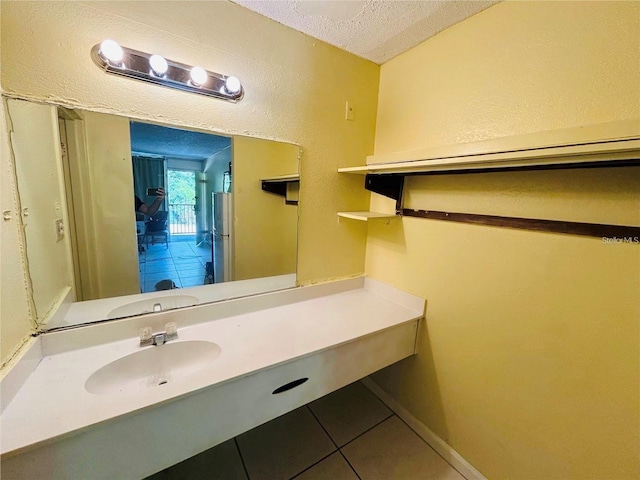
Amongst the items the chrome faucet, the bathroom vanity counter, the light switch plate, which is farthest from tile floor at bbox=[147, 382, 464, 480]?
the light switch plate

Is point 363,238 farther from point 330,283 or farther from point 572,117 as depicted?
point 572,117

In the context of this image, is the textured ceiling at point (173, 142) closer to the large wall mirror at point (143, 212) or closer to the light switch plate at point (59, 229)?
the large wall mirror at point (143, 212)

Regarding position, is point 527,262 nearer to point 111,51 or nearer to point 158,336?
point 158,336

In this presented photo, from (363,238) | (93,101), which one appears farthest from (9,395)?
(363,238)

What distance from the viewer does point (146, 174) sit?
109 cm

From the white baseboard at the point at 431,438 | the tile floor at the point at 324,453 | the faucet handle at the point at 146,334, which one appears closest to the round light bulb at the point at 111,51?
the faucet handle at the point at 146,334

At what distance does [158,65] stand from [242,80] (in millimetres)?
345

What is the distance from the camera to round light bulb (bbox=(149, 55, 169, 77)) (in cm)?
99

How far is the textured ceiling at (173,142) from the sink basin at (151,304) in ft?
2.15

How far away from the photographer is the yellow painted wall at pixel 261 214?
1.33 metres

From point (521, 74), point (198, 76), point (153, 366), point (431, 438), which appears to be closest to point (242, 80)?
point (198, 76)

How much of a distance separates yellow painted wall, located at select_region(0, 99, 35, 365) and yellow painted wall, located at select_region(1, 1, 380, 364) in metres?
0.24

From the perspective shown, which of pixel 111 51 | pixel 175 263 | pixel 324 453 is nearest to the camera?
pixel 111 51

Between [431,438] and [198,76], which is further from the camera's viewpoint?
[431,438]
